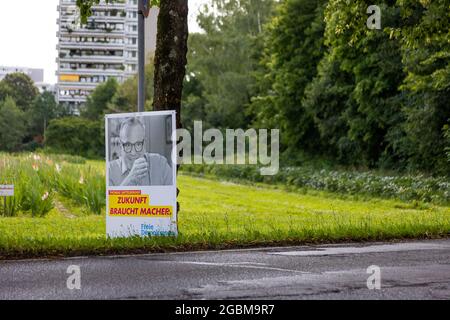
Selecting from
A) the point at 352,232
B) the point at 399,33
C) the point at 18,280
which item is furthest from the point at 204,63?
the point at 18,280

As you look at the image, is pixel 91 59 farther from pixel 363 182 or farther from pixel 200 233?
pixel 200 233

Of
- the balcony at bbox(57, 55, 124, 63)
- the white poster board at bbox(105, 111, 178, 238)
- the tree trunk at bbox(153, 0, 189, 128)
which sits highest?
the balcony at bbox(57, 55, 124, 63)

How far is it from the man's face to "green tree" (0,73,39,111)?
322 ft

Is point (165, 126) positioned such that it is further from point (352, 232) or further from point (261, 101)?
point (261, 101)

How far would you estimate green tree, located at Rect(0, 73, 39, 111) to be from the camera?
109062mm

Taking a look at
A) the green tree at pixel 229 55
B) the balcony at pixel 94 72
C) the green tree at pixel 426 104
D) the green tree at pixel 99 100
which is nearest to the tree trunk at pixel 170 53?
the green tree at pixel 426 104

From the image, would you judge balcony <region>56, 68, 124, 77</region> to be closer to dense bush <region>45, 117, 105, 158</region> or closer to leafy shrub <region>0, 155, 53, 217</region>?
dense bush <region>45, 117, 105, 158</region>

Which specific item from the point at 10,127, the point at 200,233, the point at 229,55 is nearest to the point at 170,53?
the point at 200,233

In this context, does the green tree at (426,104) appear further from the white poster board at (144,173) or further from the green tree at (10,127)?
the green tree at (10,127)

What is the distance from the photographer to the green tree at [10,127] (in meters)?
82.8

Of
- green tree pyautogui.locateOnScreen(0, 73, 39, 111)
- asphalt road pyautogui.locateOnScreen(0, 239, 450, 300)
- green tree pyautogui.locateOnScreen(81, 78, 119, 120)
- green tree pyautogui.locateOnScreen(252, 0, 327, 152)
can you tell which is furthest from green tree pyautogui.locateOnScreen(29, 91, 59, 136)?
asphalt road pyautogui.locateOnScreen(0, 239, 450, 300)

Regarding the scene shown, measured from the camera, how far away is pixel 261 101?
61.3 metres

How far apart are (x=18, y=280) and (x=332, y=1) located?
13351 millimetres

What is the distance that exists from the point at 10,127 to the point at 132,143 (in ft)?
249
